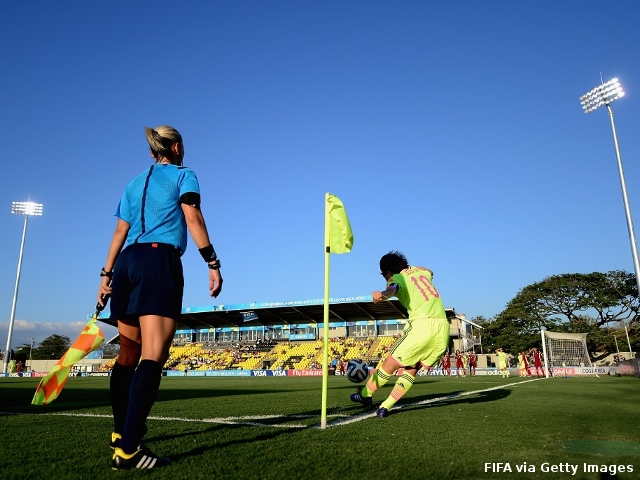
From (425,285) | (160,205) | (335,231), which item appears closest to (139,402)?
(160,205)

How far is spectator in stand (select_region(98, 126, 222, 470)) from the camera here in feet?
8.18

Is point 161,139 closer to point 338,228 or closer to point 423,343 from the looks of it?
point 338,228

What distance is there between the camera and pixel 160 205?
2889 mm

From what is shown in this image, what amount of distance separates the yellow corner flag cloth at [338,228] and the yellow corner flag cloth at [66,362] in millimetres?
2283

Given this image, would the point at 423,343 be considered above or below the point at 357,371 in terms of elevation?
above

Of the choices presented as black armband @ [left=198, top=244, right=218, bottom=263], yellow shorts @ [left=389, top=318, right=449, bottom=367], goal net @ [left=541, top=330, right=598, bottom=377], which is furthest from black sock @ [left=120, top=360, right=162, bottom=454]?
goal net @ [left=541, top=330, right=598, bottom=377]

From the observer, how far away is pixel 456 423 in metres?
4.11

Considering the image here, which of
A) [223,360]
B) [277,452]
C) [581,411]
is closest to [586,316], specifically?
[223,360]

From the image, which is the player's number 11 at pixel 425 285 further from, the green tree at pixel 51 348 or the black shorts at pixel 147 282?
the green tree at pixel 51 348

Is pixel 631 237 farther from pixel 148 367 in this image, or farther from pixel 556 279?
pixel 556 279

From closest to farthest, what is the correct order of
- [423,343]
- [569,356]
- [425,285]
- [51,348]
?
[423,343] < [425,285] < [569,356] < [51,348]

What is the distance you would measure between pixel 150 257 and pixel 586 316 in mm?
56535

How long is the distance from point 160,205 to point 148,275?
0.49 meters

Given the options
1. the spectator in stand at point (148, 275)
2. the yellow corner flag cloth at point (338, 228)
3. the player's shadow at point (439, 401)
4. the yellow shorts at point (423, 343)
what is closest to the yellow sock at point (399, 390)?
the yellow shorts at point (423, 343)
